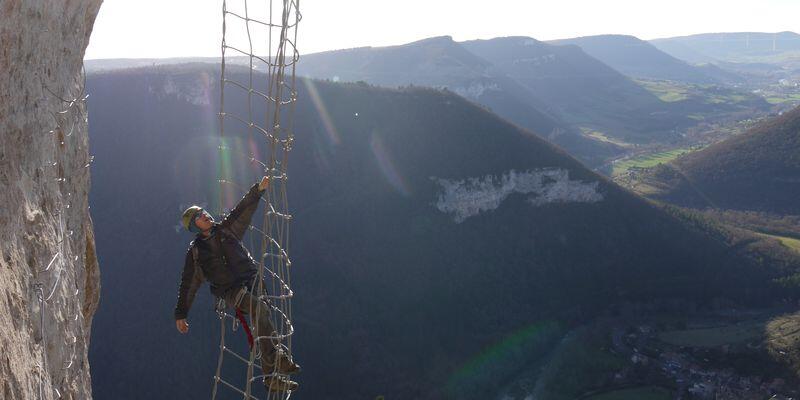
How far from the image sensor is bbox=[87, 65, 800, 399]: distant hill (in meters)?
44.7

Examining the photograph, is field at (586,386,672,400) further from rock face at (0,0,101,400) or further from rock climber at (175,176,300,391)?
rock face at (0,0,101,400)

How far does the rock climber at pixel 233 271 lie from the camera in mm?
6438

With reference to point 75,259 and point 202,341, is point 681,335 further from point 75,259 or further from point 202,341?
point 75,259

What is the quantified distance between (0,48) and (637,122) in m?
184

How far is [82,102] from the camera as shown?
239 inches

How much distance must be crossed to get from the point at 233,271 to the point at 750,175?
92.6 meters

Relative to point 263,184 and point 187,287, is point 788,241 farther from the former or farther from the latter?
point 187,287

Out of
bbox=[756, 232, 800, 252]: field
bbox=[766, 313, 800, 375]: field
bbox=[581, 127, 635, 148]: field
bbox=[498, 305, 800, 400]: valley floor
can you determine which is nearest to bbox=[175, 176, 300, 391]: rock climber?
bbox=[498, 305, 800, 400]: valley floor

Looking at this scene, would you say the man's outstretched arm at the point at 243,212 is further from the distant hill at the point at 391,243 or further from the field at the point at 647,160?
the field at the point at 647,160

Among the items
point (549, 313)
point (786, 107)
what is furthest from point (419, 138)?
point (786, 107)

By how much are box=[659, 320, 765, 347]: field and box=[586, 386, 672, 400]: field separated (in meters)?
9.59

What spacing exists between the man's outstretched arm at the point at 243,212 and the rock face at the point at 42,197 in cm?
165

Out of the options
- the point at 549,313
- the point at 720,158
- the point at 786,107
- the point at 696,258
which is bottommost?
the point at 549,313

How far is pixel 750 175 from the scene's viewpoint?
81.2 metres
